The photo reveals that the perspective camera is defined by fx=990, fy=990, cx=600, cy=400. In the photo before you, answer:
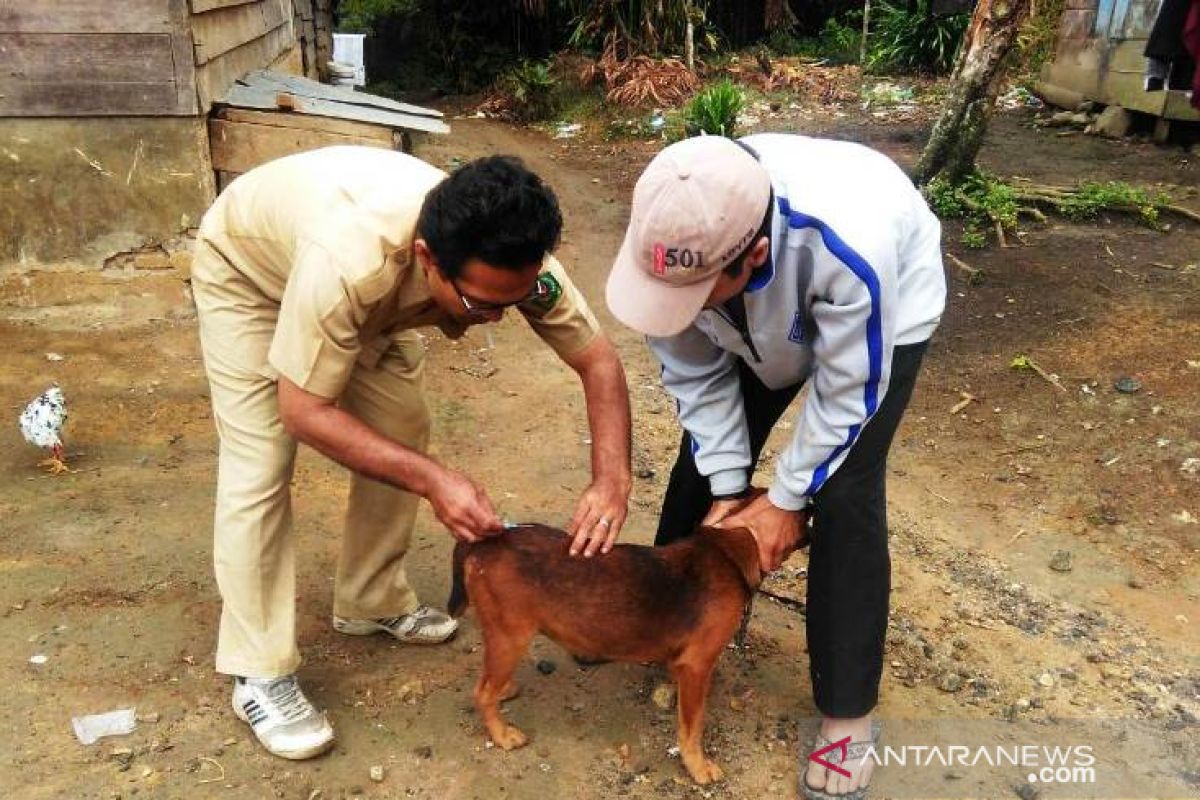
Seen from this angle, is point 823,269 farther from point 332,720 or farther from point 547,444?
point 547,444

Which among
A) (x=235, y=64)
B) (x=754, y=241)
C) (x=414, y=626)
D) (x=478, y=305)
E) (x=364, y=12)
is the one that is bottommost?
(x=414, y=626)

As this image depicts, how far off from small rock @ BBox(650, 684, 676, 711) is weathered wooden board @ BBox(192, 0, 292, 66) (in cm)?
461

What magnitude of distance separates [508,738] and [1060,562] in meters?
2.50

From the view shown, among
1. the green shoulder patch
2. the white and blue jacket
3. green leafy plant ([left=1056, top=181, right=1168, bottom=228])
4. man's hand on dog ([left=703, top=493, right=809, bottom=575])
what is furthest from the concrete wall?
green leafy plant ([left=1056, top=181, right=1168, bottom=228])

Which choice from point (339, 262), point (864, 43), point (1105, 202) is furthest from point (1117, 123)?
point (339, 262)

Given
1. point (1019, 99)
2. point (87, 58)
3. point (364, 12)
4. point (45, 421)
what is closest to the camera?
point (45, 421)

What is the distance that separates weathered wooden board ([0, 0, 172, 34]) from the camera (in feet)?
17.9

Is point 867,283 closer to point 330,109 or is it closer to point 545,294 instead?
point 545,294

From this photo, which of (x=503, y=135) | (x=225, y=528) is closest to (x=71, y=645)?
(x=225, y=528)

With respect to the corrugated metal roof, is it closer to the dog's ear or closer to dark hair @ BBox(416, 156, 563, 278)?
dark hair @ BBox(416, 156, 563, 278)

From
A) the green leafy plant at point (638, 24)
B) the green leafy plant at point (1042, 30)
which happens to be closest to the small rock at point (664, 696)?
the green leafy plant at point (1042, 30)

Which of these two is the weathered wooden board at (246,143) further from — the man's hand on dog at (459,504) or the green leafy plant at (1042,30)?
the green leafy plant at (1042,30)

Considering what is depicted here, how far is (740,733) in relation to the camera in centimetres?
308

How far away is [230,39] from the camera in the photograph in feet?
21.6
